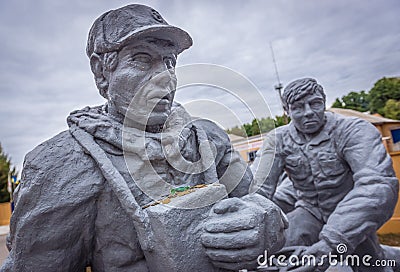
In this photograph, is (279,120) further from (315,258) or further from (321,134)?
(315,258)

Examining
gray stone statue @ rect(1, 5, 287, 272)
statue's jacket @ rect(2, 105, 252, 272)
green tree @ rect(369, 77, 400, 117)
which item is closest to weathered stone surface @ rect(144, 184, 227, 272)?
gray stone statue @ rect(1, 5, 287, 272)

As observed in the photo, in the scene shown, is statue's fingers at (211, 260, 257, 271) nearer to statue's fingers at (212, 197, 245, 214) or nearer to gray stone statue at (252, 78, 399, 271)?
statue's fingers at (212, 197, 245, 214)

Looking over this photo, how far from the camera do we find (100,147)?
45.4 inches

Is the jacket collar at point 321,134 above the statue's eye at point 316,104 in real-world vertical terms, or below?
below

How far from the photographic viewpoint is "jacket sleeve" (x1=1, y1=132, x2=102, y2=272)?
3.51 feet

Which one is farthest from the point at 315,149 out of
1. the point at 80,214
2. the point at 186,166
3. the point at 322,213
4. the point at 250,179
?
the point at 80,214

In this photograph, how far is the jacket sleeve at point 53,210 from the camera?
3.51ft

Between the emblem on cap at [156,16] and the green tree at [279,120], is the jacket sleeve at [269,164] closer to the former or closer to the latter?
the green tree at [279,120]

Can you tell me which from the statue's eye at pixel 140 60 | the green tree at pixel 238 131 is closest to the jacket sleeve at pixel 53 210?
the statue's eye at pixel 140 60

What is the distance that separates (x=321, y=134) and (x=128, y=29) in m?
1.88

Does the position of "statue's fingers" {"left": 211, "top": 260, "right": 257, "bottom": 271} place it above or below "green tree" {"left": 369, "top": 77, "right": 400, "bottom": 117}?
below

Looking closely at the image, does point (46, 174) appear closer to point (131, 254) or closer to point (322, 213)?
point (131, 254)

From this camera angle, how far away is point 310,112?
2.47 metres

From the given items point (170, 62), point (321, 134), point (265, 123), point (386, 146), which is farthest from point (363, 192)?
point (386, 146)
